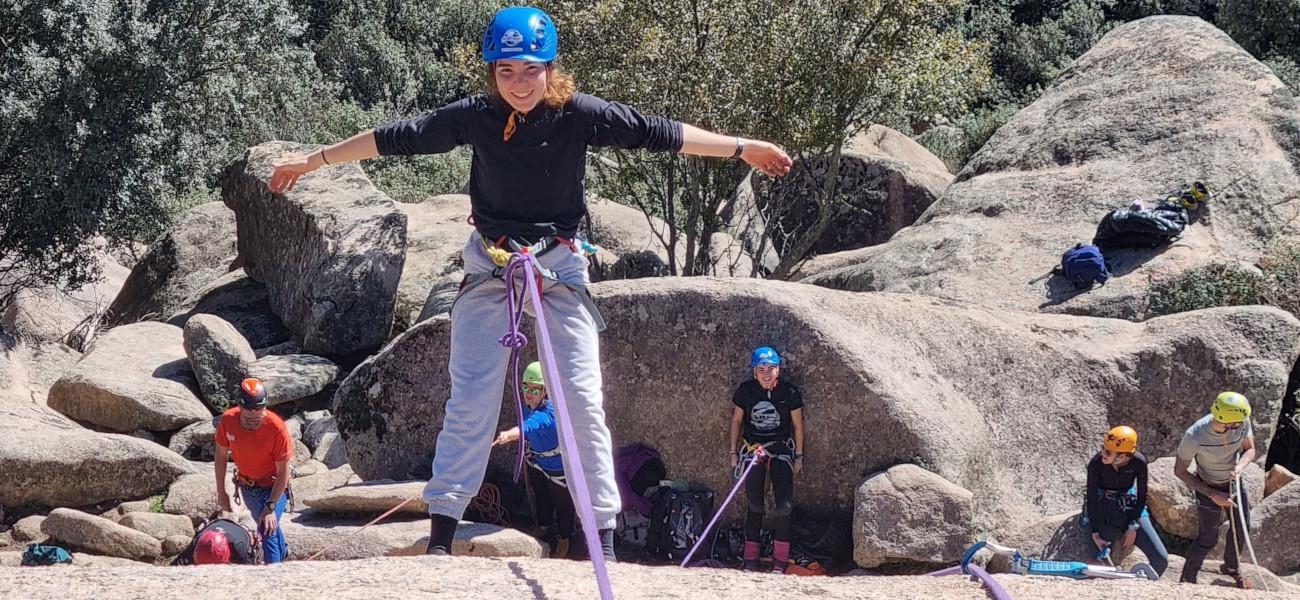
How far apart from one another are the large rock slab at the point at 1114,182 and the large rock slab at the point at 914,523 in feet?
17.2

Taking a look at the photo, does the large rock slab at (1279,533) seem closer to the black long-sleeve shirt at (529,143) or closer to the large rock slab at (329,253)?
the black long-sleeve shirt at (529,143)

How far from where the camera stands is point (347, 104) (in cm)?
2658

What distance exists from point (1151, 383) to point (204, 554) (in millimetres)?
6995

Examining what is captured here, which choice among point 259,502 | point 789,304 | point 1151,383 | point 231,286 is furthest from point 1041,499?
point 231,286

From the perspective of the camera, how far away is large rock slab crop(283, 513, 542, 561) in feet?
27.5

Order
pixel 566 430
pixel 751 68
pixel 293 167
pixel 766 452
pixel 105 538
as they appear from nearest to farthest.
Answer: pixel 566 430 < pixel 293 167 < pixel 766 452 < pixel 105 538 < pixel 751 68

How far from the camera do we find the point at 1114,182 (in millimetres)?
15570

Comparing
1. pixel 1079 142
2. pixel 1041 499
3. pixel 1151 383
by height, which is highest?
pixel 1079 142

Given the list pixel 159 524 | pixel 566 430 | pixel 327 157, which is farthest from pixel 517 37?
pixel 159 524

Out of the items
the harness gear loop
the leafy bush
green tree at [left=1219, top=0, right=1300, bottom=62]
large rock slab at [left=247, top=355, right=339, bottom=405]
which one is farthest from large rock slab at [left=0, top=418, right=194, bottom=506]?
green tree at [left=1219, top=0, right=1300, bottom=62]

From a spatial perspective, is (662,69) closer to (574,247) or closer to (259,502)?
(259,502)

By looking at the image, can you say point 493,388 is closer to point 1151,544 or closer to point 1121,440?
point 1121,440

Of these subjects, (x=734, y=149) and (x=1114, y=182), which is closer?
(x=734, y=149)

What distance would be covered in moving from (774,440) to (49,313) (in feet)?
39.0
